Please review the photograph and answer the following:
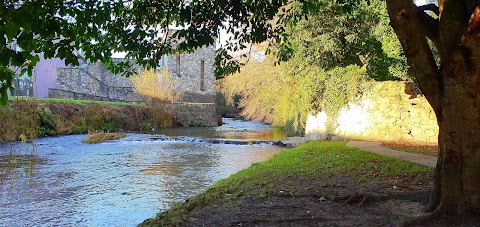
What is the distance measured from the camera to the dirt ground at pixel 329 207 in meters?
4.31

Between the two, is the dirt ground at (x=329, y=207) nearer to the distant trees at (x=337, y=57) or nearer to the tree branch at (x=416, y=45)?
the tree branch at (x=416, y=45)

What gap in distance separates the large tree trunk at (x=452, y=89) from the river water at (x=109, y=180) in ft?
13.8

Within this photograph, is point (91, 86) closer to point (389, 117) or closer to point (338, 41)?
point (338, 41)

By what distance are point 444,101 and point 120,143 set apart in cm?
1501

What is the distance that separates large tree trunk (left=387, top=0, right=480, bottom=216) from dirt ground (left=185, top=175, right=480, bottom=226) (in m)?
0.29

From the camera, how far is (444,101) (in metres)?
3.89

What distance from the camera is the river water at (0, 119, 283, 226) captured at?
6.42 meters

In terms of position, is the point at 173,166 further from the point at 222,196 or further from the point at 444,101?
the point at 444,101

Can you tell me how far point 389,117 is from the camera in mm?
13445

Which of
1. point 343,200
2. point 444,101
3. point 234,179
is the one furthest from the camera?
point 234,179

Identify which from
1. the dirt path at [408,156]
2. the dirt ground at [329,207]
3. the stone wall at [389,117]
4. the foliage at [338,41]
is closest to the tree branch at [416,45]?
the dirt ground at [329,207]

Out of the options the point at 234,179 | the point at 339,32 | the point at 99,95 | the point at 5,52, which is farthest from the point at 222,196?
the point at 99,95

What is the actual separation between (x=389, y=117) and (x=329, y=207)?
9.42 m

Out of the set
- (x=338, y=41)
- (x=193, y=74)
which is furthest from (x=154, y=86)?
(x=338, y=41)
